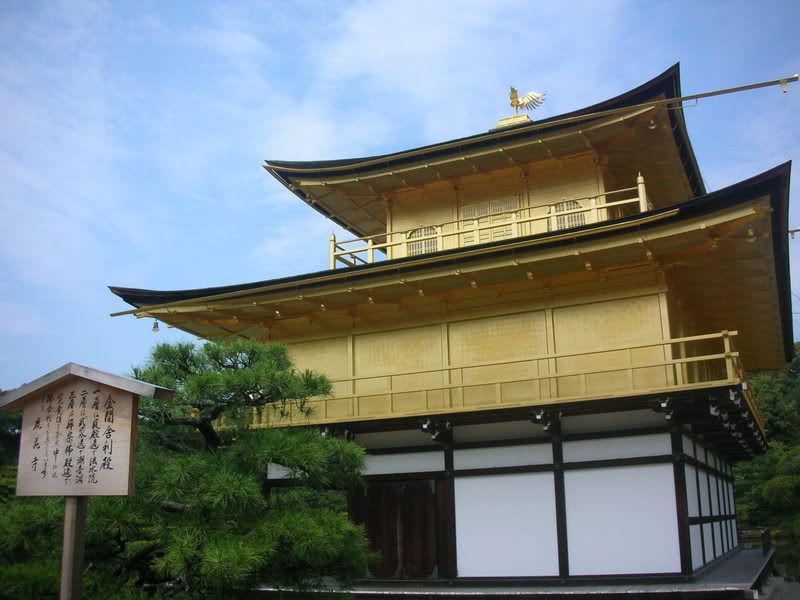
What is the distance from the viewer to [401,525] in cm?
1512

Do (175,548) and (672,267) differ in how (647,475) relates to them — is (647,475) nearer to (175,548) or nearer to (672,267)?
(672,267)

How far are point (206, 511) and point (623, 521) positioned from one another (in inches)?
305

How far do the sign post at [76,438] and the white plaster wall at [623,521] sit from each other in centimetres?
830

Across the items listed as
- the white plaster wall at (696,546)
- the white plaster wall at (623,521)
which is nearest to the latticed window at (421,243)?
the white plaster wall at (623,521)

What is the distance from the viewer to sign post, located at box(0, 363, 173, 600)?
7965mm

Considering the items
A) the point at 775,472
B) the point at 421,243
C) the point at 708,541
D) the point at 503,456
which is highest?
the point at 421,243

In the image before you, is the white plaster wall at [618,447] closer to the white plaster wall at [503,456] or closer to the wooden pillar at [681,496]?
the wooden pillar at [681,496]

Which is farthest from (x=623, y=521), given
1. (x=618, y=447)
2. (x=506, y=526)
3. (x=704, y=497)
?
(x=704, y=497)

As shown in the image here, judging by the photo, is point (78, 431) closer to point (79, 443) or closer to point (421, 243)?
point (79, 443)

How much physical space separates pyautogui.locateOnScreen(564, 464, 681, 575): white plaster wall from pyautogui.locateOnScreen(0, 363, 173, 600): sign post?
8.30 meters

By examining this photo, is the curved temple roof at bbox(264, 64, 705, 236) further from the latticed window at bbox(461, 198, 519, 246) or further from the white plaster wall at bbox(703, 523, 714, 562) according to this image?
the white plaster wall at bbox(703, 523, 714, 562)

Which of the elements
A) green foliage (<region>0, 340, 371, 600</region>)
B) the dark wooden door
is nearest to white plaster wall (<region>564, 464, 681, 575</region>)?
the dark wooden door

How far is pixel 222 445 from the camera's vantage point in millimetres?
10492

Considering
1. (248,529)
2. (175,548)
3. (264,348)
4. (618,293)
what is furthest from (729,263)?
(175,548)
